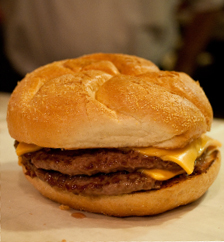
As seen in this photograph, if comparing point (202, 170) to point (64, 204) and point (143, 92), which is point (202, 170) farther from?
point (64, 204)

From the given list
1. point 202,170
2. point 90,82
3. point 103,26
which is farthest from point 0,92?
point 202,170

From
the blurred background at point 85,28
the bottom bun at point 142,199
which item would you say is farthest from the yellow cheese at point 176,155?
the blurred background at point 85,28

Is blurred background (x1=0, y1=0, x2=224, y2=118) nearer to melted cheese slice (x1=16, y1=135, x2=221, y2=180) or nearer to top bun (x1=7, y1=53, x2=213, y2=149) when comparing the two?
top bun (x1=7, y1=53, x2=213, y2=149)

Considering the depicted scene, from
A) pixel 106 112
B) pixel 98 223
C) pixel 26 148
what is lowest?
pixel 98 223

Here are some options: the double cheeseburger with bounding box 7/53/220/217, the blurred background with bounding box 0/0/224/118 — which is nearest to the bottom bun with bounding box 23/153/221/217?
the double cheeseburger with bounding box 7/53/220/217

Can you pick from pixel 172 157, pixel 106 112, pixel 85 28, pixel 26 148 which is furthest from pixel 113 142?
pixel 85 28

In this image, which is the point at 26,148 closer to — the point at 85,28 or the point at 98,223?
the point at 98,223

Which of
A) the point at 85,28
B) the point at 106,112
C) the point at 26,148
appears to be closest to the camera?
the point at 106,112
